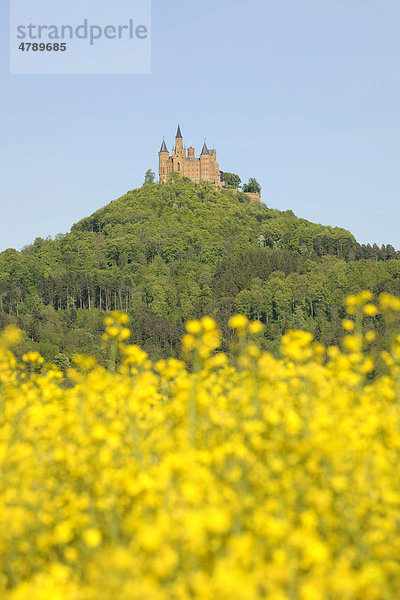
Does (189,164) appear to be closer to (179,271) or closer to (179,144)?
(179,144)

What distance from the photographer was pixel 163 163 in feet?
611

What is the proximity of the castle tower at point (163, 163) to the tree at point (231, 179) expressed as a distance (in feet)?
50.4

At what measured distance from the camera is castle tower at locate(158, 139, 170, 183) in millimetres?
184625

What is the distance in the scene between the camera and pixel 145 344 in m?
109

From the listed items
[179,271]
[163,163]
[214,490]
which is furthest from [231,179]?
[214,490]

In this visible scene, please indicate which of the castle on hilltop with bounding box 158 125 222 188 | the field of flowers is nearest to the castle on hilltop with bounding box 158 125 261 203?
the castle on hilltop with bounding box 158 125 222 188

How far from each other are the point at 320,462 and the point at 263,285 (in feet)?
416

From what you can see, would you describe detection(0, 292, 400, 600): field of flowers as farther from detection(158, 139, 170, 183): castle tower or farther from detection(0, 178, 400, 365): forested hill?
detection(158, 139, 170, 183): castle tower

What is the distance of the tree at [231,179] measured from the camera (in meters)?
189

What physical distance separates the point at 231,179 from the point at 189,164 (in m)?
13.3

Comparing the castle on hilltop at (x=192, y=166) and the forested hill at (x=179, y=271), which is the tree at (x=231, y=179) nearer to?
the castle on hilltop at (x=192, y=166)

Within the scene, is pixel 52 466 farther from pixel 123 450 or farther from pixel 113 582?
pixel 113 582

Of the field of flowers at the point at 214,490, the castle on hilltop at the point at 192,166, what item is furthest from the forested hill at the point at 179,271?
the field of flowers at the point at 214,490

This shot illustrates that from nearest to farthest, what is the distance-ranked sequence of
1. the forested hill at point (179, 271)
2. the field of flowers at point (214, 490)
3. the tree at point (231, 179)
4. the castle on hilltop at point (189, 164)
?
the field of flowers at point (214, 490)
the forested hill at point (179, 271)
the castle on hilltop at point (189, 164)
the tree at point (231, 179)
